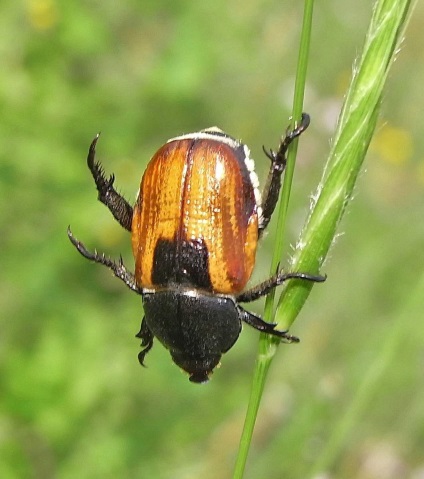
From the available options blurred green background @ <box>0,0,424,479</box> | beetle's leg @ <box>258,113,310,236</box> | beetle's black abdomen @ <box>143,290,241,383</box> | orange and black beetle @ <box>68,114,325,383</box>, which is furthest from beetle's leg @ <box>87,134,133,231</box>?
blurred green background @ <box>0,0,424,479</box>

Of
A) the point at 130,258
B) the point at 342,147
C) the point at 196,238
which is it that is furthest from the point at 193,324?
the point at 130,258

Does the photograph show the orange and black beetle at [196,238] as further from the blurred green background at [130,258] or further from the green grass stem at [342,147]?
the green grass stem at [342,147]

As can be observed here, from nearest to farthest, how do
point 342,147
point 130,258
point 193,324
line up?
point 342,147, point 193,324, point 130,258

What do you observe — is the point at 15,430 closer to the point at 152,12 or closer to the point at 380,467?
the point at 380,467

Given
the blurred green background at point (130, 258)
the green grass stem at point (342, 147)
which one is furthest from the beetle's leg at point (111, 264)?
the green grass stem at point (342, 147)

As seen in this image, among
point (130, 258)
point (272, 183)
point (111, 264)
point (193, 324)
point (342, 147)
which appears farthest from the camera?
point (130, 258)

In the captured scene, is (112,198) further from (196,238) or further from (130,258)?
(130,258)

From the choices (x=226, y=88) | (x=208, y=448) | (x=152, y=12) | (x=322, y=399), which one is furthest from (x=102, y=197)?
(x=152, y=12)

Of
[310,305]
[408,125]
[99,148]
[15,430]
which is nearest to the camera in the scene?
[15,430]
